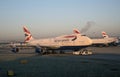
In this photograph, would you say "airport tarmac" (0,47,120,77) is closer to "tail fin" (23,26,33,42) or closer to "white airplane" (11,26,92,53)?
"white airplane" (11,26,92,53)

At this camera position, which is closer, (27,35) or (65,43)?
(65,43)

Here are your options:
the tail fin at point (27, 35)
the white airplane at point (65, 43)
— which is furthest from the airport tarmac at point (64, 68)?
the tail fin at point (27, 35)

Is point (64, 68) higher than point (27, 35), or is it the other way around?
point (27, 35)

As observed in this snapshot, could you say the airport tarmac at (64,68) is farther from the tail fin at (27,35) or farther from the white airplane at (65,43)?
the tail fin at (27,35)

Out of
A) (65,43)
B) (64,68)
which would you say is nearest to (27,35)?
(65,43)

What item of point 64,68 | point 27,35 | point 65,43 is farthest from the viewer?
point 27,35

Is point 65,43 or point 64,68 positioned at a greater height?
point 65,43

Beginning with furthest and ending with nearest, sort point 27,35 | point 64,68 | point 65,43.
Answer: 1. point 27,35
2. point 65,43
3. point 64,68

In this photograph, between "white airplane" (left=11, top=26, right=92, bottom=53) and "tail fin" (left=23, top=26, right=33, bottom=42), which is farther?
"tail fin" (left=23, top=26, right=33, bottom=42)

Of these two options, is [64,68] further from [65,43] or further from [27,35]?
[27,35]

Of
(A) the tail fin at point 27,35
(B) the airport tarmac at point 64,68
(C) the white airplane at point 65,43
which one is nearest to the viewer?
(B) the airport tarmac at point 64,68

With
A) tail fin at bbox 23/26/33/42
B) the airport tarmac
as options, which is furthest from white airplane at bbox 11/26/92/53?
the airport tarmac

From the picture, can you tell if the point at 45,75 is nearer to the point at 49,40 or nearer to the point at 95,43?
the point at 49,40

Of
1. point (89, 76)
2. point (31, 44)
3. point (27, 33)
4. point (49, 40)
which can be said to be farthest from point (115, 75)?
point (27, 33)
